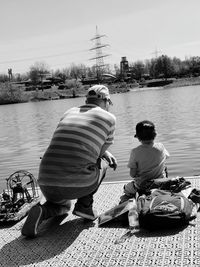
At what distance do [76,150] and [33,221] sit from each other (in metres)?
0.78

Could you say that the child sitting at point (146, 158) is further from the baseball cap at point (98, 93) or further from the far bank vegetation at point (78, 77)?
the far bank vegetation at point (78, 77)

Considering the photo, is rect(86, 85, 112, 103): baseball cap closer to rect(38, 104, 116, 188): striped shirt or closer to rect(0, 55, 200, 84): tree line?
rect(38, 104, 116, 188): striped shirt

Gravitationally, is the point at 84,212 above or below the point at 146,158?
below

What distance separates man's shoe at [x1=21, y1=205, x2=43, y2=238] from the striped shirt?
266 millimetres

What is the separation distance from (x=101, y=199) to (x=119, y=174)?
422 cm

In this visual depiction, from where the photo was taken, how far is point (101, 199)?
5.28 m

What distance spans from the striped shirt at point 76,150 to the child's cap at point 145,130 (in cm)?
54

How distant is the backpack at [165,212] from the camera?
3.92m

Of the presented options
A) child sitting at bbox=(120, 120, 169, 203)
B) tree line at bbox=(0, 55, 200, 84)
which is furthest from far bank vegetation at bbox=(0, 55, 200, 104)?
child sitting at bbox=(120, 120, 169, 203)

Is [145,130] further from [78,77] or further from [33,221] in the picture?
[78,77]

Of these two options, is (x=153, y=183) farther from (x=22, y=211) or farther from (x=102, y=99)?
(x=22, y=211)

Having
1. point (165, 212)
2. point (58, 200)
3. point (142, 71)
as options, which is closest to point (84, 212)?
point (58, 200)

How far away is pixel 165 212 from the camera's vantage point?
13.0ft

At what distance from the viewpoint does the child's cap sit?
4.80m
